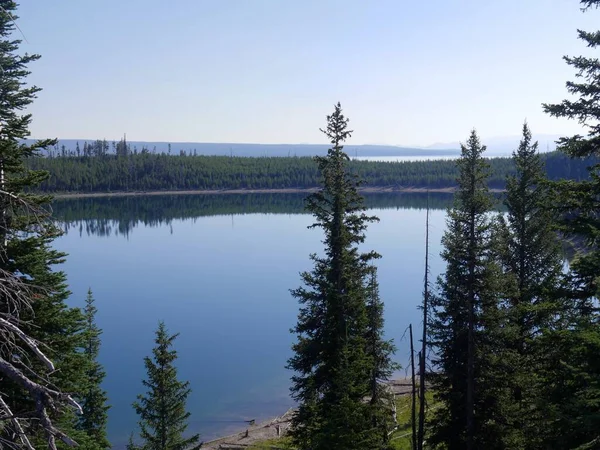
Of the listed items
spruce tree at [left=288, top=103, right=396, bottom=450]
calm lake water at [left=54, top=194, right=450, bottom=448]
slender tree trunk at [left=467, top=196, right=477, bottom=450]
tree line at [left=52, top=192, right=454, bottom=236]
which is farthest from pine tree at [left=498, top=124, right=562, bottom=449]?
tree line at [left=52, top=192, right=454, bottom=236]

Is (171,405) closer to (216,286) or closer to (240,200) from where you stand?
(216,286)

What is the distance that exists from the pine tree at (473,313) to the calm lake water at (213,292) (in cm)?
908

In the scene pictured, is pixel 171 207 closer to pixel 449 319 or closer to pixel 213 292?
pixel 213 292

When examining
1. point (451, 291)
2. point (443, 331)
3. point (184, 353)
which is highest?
point (451, 291)

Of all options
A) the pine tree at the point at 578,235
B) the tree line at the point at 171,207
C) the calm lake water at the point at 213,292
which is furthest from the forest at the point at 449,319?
the tree line at the point at 171,207

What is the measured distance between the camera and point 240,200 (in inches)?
7013

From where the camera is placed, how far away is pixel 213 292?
63.0 metres

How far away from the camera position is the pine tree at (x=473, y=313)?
643 inches

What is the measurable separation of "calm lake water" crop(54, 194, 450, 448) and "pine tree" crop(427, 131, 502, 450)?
908 centimetres

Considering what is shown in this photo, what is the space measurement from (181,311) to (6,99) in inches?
1565

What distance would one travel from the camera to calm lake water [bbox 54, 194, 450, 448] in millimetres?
37844

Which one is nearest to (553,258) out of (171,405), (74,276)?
(171,405)

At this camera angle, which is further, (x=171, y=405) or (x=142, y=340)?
(x=142, y=340)

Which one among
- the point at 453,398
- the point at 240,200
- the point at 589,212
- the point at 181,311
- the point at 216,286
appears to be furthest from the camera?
the point at 240,200
